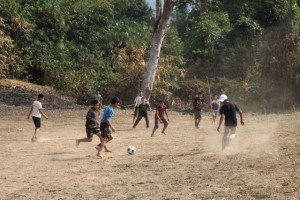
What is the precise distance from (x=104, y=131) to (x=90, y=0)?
28887mm

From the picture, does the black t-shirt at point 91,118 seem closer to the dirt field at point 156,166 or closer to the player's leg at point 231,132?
the dirt field at point 156,166

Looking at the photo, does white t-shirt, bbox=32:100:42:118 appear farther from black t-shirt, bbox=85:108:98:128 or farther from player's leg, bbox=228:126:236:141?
player's leg, bbox=228:126:236:141

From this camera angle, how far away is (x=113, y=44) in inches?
1572

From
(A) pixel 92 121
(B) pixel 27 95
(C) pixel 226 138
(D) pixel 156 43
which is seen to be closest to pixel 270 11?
(D) pixel 156 43

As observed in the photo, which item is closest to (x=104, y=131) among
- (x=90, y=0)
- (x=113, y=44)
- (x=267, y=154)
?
(x=267, y=154)

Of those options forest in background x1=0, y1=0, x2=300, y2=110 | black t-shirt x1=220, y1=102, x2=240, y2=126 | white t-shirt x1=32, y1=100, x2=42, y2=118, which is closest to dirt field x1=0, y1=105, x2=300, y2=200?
black t-shirt x1=220, y1=102, x2=240, y2=126

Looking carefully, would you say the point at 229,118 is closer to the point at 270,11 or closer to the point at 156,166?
the point at 156,166

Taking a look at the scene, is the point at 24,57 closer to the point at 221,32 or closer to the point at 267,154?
the point at 221,32

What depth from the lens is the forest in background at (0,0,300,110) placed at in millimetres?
31844

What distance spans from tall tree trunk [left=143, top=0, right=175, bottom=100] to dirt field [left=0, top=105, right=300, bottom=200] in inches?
328

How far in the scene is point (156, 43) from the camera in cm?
2841

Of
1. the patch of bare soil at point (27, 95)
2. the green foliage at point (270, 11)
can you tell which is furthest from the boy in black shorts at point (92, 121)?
the green foliage at point (270, 11)

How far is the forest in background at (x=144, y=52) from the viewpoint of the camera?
31844 millimetres

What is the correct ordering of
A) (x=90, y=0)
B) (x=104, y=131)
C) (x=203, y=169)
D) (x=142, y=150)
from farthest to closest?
(x=90, y=0) < (x=142, y=150) < (x=104, y=131) < (x=203, y=169)
